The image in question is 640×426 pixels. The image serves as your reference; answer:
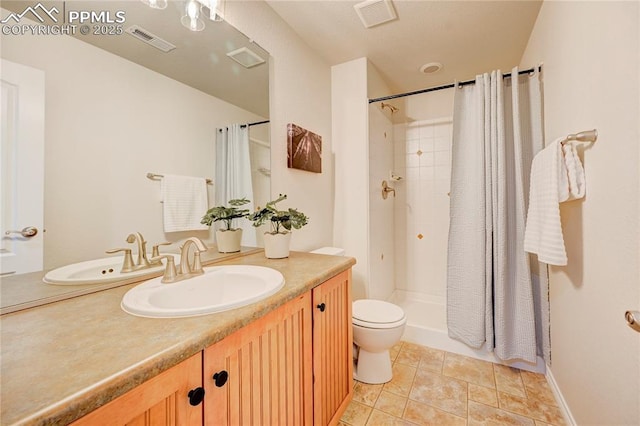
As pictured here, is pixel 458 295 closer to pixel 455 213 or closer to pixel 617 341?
pixel 455 213

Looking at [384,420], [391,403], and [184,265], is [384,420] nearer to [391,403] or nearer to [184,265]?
[391,403]

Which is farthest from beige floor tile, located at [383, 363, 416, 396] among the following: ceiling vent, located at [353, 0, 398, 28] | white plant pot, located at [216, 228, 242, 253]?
ceiling vent, located at [353, 0, 398, 28]

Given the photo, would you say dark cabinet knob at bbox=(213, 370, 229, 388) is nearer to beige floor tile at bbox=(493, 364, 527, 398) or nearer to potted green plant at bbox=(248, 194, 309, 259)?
potted green plant at bbox=(248, 194, 309, 259)

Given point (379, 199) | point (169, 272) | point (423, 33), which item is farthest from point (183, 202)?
A: point (423, 33)

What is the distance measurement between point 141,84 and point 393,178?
2.35 meters

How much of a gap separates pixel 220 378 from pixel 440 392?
1.49 meters

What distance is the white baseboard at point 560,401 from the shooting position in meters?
1.31

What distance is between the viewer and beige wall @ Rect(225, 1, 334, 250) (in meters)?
1.65

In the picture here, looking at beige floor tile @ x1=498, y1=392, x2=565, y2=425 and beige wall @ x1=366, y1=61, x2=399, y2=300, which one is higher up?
beige wall @ x1=366, y1=61, x2=399, y2=300

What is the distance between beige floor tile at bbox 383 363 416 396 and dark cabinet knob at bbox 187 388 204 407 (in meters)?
1.38

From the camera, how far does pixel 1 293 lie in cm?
74

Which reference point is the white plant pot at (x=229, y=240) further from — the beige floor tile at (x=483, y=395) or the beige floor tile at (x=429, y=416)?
the beige floor tile at (x=483, y=395)

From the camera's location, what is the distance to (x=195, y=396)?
0.61 metres

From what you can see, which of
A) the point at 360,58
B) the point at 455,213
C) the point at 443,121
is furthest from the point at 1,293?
the point at 443,121
